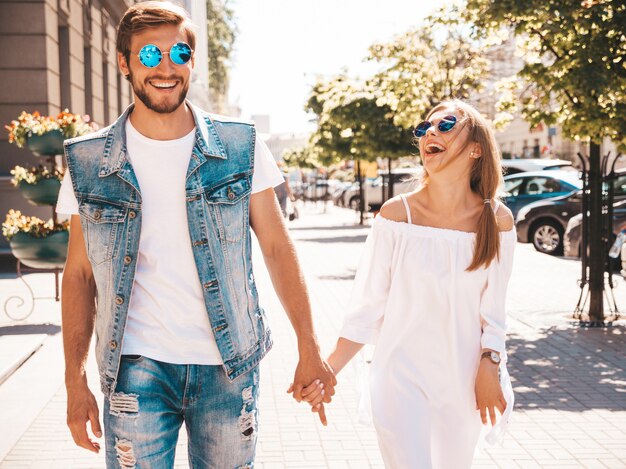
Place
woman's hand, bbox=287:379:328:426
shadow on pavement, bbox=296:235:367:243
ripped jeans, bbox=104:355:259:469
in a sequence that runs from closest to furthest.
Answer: ripped jeans, bbox=104:355:259:469 → woman's hand, bbox=287:379:328:426 → shadow on pavement, bbox=296:235:367:243

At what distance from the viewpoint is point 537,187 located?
21.6m

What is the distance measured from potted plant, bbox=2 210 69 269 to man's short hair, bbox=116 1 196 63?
7605 millimetres

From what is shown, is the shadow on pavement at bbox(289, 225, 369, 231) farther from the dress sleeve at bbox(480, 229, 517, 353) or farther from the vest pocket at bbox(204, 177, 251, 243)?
the vest pocket at bbox(204, 177, 251, 243)

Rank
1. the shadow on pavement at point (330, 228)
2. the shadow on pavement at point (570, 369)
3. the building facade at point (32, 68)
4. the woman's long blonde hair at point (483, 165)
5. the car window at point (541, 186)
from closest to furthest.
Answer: the woman's long blonde hair at point (483, 165) < the shadow on pavement at point (570, 369) < the building facade at point (32, 68) < the car window at point (541, 186) < the shadow on pavement at point (330, 228)

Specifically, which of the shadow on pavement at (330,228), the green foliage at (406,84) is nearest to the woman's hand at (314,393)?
the green foliage at (406,84)

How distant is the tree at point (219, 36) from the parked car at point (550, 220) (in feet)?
92.2

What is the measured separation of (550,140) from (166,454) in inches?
1912

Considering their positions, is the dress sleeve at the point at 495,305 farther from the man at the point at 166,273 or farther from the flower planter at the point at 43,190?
the flower planter at the point at 43,190

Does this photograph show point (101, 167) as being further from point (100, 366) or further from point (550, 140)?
point (550, 140)

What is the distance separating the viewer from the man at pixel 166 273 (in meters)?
2.72

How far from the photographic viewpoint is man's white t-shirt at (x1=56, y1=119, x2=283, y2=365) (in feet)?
8.92

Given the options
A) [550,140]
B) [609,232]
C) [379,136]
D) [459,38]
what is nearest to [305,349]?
[609,232]

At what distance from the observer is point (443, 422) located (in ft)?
10.9

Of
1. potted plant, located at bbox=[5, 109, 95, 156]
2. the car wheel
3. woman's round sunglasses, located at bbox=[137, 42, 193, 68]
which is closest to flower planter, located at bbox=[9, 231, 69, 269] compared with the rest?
potted plant, located at bbox=[5, 109, 95, 156]
